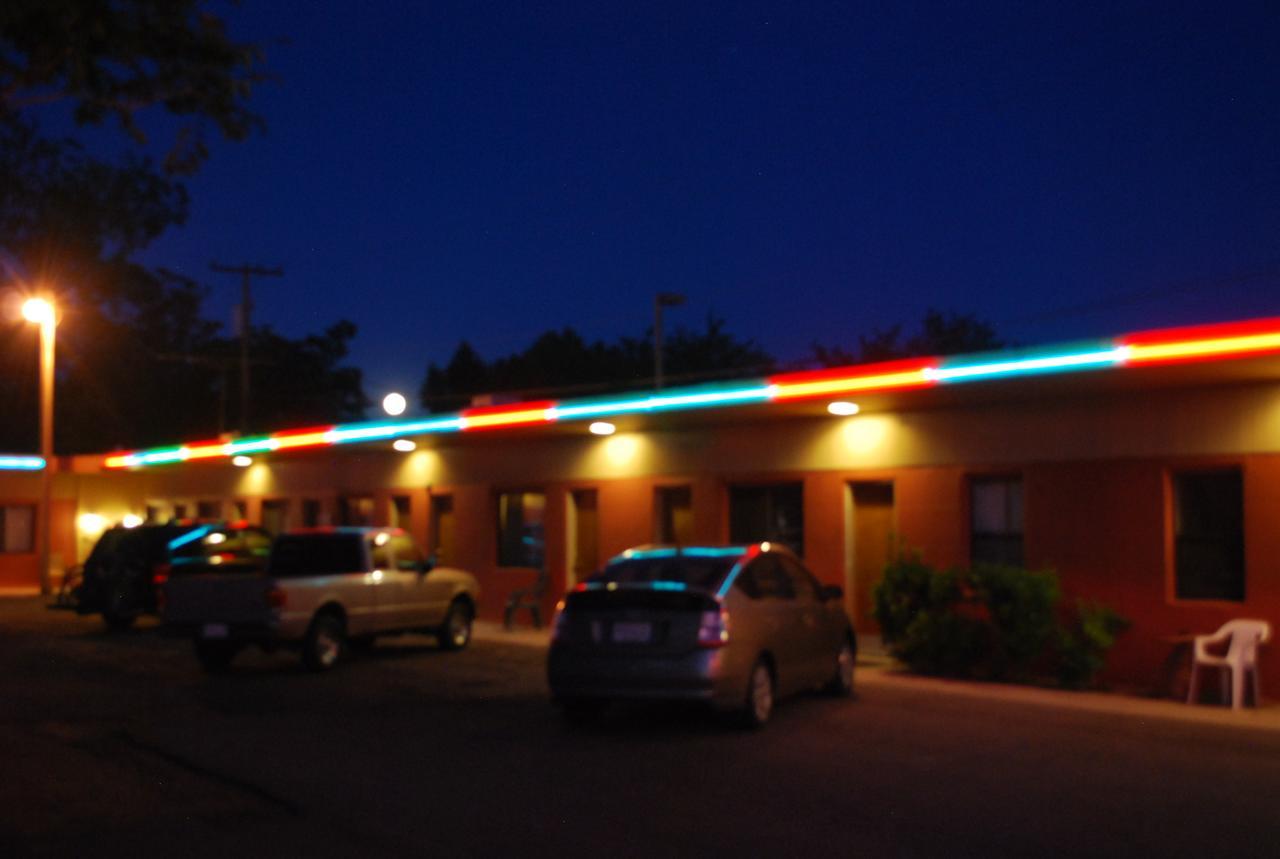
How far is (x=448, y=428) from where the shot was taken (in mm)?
23984

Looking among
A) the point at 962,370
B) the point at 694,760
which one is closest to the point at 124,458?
the point at 962,370

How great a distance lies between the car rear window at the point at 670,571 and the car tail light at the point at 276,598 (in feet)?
17.9

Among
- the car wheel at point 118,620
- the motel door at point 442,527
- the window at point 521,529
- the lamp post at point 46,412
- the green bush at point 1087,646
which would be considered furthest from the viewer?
the lamp post at point 46,412

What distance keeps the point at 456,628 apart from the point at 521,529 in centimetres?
562

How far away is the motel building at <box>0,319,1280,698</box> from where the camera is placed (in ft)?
50.8

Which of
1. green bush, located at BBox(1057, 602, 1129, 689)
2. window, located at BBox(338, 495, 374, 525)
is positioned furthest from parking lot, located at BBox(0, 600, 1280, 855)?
window, located at BBox(338, 495, 374, 525)

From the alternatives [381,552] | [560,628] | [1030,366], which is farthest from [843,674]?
[381,552]

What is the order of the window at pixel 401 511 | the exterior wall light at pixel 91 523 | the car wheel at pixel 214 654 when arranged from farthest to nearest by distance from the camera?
the exterior wall light at pixel 91 523 → the window at pixel 401 511 → the car wheel at pixel 214 654

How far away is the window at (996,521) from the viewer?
18.2 metres

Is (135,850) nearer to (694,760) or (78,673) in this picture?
(694,760)

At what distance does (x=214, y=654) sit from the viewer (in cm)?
1791

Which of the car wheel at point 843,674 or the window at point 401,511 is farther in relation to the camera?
the window at point 401,511

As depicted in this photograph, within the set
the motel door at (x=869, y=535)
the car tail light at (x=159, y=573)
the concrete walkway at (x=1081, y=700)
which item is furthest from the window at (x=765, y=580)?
the car tail light at (x=159, y=573)

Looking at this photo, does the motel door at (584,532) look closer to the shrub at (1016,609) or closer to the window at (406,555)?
the window at (406,555)
